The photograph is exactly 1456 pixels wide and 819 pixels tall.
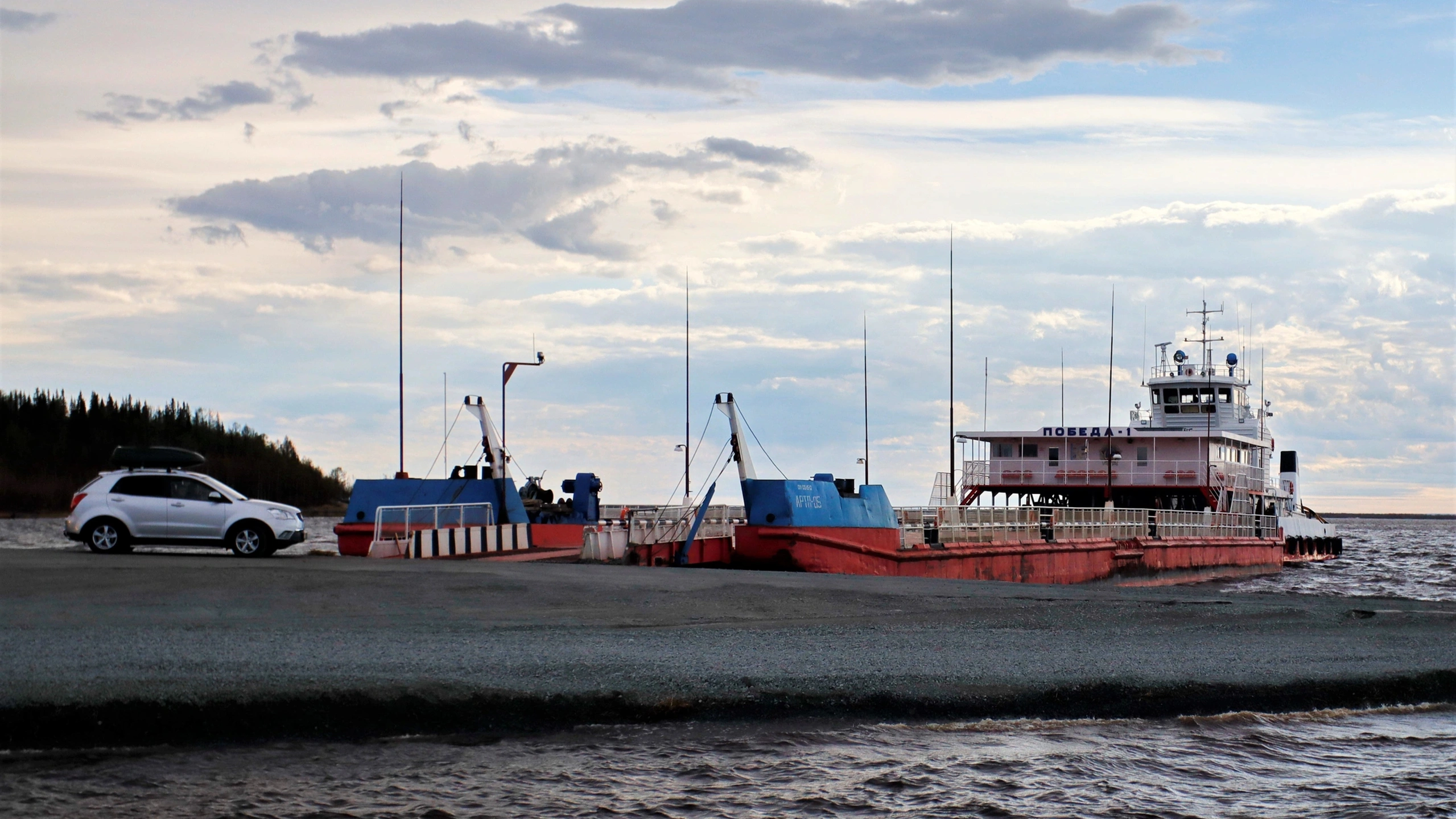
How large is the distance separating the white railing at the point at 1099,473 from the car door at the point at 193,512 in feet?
108

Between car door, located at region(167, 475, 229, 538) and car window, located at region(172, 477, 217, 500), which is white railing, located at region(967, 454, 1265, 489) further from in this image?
car window, located at region(172, 477, 217, 500)

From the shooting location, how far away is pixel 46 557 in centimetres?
1947

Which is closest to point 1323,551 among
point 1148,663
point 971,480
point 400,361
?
point 971,480

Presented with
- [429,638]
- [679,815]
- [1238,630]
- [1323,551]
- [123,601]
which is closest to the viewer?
[679,815]

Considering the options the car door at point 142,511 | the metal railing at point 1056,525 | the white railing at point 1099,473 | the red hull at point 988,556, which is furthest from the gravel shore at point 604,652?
the white railing at point 1099,473

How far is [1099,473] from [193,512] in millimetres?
34218

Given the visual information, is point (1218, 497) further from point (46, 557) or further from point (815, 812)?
point (815, 812)

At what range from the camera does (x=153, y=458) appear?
2266 cm

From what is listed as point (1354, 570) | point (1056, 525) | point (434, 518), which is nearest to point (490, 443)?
point (434, 518)

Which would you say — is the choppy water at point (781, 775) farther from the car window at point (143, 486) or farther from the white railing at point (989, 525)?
the white railing at point (989, 525)

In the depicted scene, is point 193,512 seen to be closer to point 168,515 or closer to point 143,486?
point 168,515

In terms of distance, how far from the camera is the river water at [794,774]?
8.28m

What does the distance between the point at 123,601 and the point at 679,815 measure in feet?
28.2

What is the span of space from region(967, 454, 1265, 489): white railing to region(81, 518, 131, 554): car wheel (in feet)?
111
